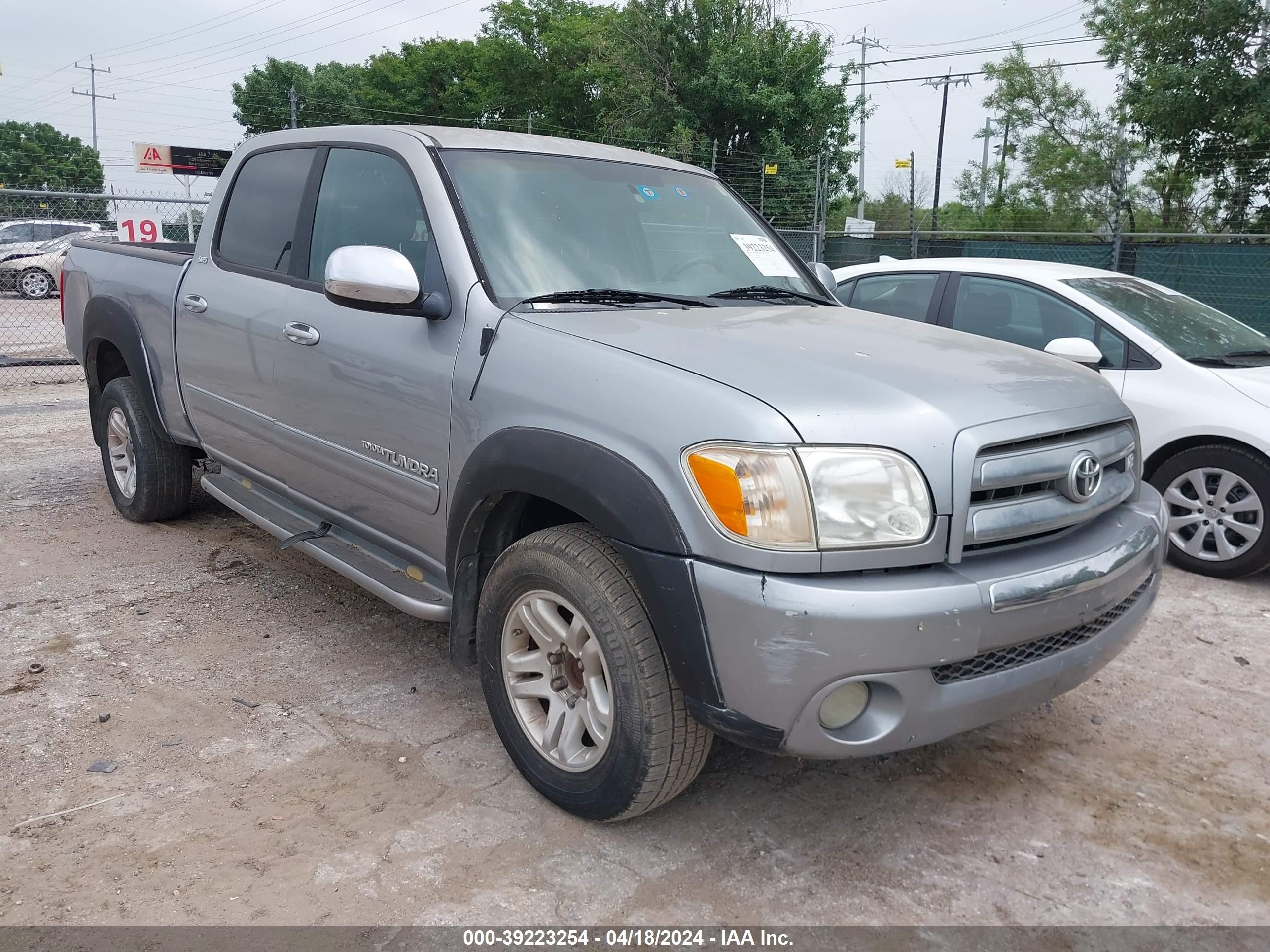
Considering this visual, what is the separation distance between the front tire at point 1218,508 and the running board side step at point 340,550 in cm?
370

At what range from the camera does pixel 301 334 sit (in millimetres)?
3557

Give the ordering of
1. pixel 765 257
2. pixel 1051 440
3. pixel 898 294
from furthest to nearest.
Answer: pixel 898 294
pixel 765 257
pixel 1051 440

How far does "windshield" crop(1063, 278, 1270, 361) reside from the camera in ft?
17.7

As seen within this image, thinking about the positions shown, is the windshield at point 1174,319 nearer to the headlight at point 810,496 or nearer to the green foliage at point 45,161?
the headlight at point 810,496

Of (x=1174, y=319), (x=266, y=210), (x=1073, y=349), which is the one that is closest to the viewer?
(x=266, y=210)

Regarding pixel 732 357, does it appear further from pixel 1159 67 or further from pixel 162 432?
pixel 1159 67

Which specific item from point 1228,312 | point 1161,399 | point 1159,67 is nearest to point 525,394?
point 1161,399

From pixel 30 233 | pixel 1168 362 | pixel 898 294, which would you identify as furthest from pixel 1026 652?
pixel 30 233

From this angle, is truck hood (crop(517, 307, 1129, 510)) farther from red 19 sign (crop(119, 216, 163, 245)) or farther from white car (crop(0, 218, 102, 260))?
white car (crop(0, 218, 102, 260))

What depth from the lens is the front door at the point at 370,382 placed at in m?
3.06

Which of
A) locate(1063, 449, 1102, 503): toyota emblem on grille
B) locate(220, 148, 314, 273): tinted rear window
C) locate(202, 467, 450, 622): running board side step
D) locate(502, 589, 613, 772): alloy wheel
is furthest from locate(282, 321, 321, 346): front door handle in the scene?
locate(1063, 449, 1102, 503): toyota emblem on grille

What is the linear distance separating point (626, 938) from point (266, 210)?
3.18 meters

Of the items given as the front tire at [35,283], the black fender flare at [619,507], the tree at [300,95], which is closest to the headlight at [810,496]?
the black fender flare at [619,507]

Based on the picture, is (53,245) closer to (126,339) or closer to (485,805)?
(126,339)
